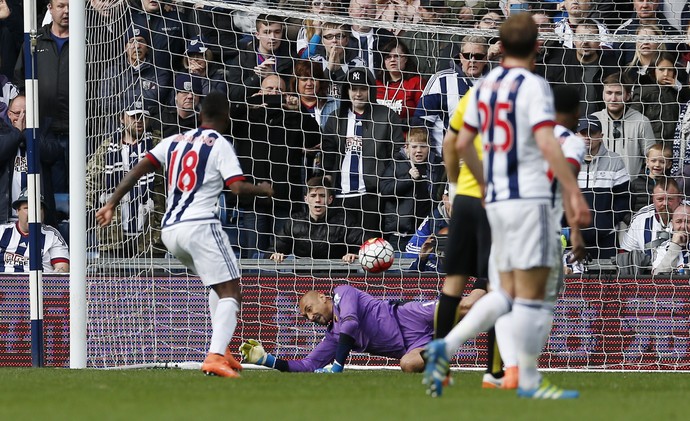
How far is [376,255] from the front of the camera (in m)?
11.5

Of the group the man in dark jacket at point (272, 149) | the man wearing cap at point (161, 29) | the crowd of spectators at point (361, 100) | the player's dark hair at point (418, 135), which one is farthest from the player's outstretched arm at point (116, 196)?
the player's dark hair at point (418, 135)

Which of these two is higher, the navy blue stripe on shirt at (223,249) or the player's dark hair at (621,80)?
the player's dark hair at (621,80)

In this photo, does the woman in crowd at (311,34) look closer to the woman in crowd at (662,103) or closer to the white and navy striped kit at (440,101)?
the white and navy striped kit at (440,101)

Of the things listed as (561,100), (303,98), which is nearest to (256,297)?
(303,98)

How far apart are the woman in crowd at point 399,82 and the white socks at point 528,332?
23.0ft

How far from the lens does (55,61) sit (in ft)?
44.1

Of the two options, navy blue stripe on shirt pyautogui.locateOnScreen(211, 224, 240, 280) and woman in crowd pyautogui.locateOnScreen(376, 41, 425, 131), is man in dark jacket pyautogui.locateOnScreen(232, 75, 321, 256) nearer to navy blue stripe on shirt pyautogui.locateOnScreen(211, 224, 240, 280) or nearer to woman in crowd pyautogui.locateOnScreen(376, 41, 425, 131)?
woman in crowd pyautogui.locateOnScreen(376, 41, 425, 131)

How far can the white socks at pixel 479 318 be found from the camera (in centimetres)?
674

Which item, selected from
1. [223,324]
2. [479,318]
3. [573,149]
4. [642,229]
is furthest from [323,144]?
[479,318]

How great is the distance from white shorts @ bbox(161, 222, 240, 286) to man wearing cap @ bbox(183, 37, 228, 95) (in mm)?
4055

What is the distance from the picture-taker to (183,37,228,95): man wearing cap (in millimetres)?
12977

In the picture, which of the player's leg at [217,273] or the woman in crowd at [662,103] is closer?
the player's leg at [217,273]

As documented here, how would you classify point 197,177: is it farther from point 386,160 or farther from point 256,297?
point 386,160

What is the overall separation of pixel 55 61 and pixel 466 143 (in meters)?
7.61
